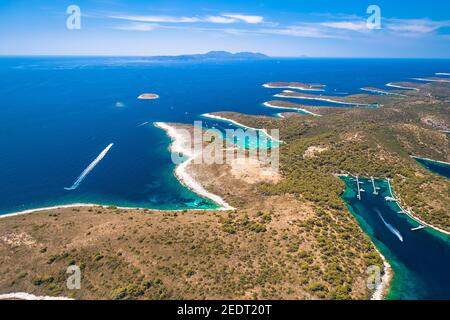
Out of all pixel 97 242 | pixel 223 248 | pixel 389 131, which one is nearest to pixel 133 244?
pixel 97 242

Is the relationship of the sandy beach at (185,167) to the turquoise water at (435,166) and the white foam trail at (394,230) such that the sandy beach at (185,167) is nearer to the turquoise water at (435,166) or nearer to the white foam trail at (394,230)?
the white foam trail at (394,230)

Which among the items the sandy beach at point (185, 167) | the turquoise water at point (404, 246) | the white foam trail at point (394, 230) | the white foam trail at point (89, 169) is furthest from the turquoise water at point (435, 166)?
the white foam trail at point (89, 169)

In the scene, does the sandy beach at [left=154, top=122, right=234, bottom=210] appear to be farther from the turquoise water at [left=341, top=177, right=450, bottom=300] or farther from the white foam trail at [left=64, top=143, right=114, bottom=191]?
the turquoise water at [left=341, top=177, right=450, bottom=300]

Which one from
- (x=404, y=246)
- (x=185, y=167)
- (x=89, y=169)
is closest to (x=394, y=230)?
(x=404, y=246)

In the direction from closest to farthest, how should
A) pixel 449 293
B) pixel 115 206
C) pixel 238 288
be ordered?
1. pixel 238 288
2. pixel 449 293
3. pixel 115 206
